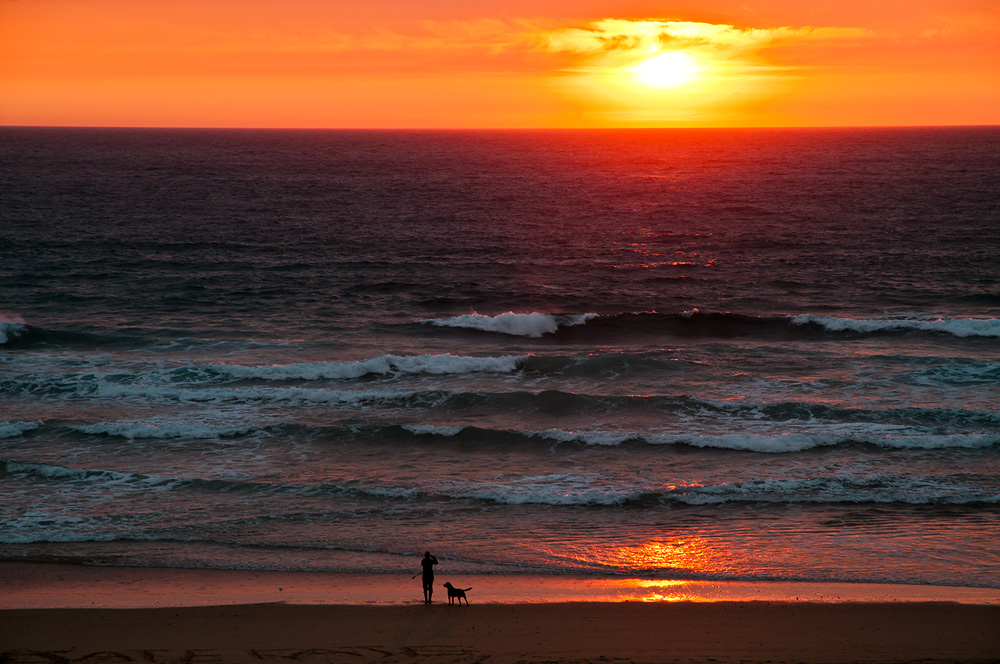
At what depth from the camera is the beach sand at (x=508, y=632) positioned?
1141cm

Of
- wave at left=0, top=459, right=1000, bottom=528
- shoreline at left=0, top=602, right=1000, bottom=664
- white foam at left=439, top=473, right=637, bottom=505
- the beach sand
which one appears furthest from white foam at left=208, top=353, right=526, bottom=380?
shoreline at left=0, top=602, right=1000, bottom=664

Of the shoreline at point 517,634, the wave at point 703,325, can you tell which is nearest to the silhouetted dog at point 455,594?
the shoreline at point 517,634

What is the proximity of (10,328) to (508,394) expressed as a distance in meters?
21.2

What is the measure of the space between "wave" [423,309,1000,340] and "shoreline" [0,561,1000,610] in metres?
20.4

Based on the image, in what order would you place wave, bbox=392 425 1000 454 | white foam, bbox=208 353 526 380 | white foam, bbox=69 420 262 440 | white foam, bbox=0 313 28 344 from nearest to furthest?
wave, bbox=392 425 1000 454 < white foam, bbox=69 420 262 440 < white foam, bbox=208 353 526 380 < white foam, bbox=0 313 28 344

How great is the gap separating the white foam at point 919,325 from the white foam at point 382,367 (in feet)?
45.8

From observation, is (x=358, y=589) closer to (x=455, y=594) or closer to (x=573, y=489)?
(x=455, y=594)

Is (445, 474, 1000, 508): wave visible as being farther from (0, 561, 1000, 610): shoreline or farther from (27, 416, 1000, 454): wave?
(0, 561, 1000, 610): shoreline

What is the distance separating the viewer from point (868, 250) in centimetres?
4875

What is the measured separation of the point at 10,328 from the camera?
32094 millimetres

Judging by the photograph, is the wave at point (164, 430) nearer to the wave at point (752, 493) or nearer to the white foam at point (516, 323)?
the wave at point (752, 493)

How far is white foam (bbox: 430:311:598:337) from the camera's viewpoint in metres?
35.2

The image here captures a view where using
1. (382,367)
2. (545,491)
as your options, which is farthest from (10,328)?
(545,491)

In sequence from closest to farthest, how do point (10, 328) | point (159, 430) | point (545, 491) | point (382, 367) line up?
1. point (545, 491)
2. point (159, 430)
3. point (382, 367)
4. point (10, 328)
